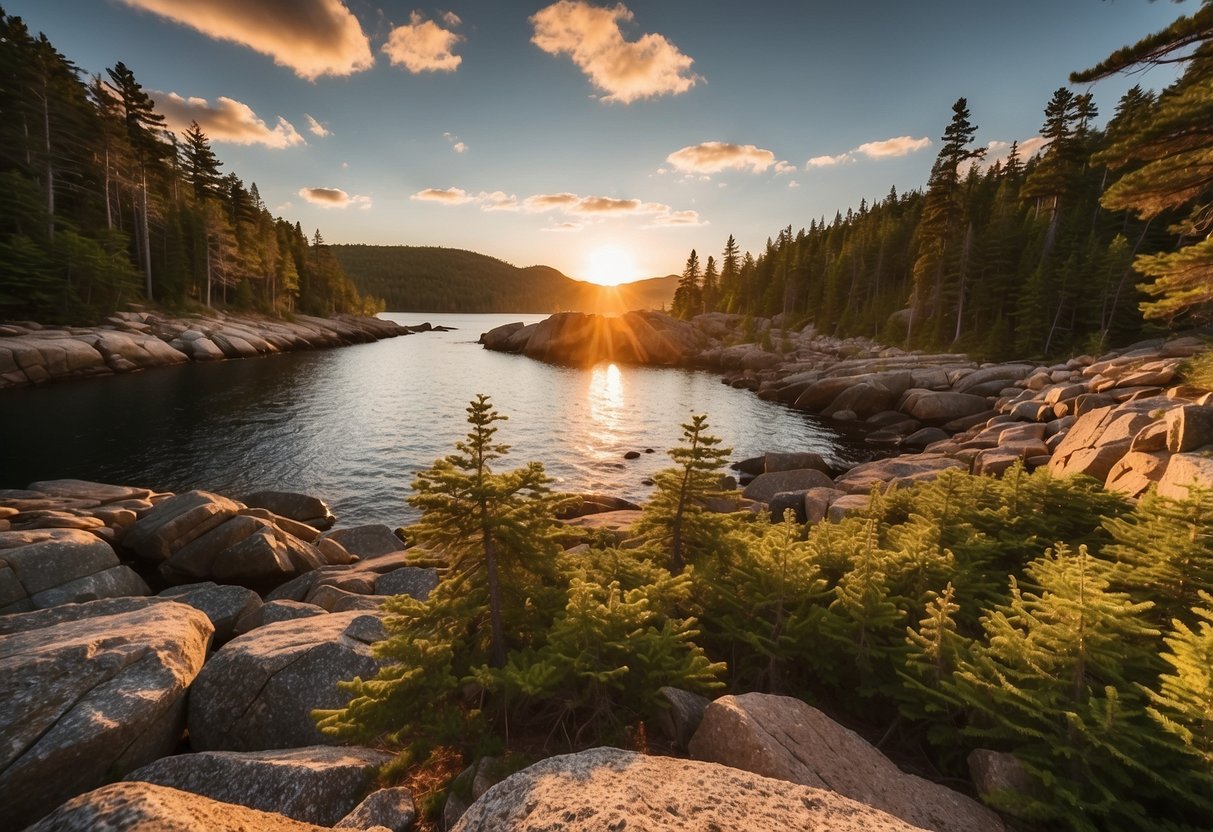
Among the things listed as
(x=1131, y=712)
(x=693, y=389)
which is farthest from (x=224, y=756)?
(x=693, y=389)

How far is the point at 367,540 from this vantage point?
17.1 meters

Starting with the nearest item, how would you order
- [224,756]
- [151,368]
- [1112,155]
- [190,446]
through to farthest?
A: [224,756] → [1112,155] → [190,446] → [151,368]

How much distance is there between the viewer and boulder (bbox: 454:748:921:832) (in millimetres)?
3613

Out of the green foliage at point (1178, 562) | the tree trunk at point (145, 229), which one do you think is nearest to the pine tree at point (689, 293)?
the tree trunk at point (145, 229)

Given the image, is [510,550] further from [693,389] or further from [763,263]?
[763,263]

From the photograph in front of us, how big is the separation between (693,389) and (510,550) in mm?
48690

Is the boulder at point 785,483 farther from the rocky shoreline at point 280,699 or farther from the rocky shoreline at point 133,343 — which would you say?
the rocky shoreline at point 133,343

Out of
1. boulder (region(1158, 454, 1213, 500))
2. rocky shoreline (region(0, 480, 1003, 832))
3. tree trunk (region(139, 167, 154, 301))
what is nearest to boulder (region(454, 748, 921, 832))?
rocky shoreline (region(0, 480, 1003, 832))

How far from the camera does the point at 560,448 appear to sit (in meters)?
30.9

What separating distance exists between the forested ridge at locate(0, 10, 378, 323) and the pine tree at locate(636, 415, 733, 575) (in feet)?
182

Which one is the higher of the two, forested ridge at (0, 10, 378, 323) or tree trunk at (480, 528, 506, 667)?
forested ridge at (0, 10, 378, 323)

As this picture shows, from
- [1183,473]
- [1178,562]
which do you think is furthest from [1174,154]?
[1178,562]

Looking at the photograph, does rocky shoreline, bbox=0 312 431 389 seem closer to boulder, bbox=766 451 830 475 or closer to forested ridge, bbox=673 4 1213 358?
boulder, bbox=766 451 830 475

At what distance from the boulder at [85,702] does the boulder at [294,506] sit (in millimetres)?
11557
